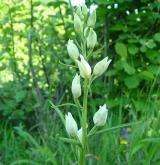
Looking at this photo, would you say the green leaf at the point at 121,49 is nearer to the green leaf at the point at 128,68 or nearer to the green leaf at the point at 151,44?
the green leaf at the point at 128,68

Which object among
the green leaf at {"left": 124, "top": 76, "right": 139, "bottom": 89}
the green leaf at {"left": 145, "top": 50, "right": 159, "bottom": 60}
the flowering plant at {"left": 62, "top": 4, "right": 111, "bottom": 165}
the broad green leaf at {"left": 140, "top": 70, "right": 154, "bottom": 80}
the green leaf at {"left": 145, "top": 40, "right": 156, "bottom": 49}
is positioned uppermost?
the flowering plant at {"left": 62, "top": 4, "right": 111, "bottom": 165}

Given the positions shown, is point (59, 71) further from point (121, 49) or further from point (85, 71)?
point (85, 71)

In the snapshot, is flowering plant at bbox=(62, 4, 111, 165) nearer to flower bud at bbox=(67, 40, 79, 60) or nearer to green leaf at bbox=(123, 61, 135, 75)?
flower bud at bbox=(67, 40, 79, 60)

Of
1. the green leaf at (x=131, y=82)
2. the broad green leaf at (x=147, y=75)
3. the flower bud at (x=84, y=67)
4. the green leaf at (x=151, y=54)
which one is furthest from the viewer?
the green leaf at (x=151, y=54)

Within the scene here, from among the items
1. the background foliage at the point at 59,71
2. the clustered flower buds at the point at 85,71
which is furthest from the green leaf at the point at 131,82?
the clustered flower buds at the point at 85,71

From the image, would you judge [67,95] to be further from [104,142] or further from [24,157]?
[104,142]

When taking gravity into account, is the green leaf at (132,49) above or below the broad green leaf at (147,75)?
above

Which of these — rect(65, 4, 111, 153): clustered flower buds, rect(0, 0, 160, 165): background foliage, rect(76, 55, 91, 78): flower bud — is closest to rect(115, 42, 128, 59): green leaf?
rect(0, 0, 160, 165): background foliage
